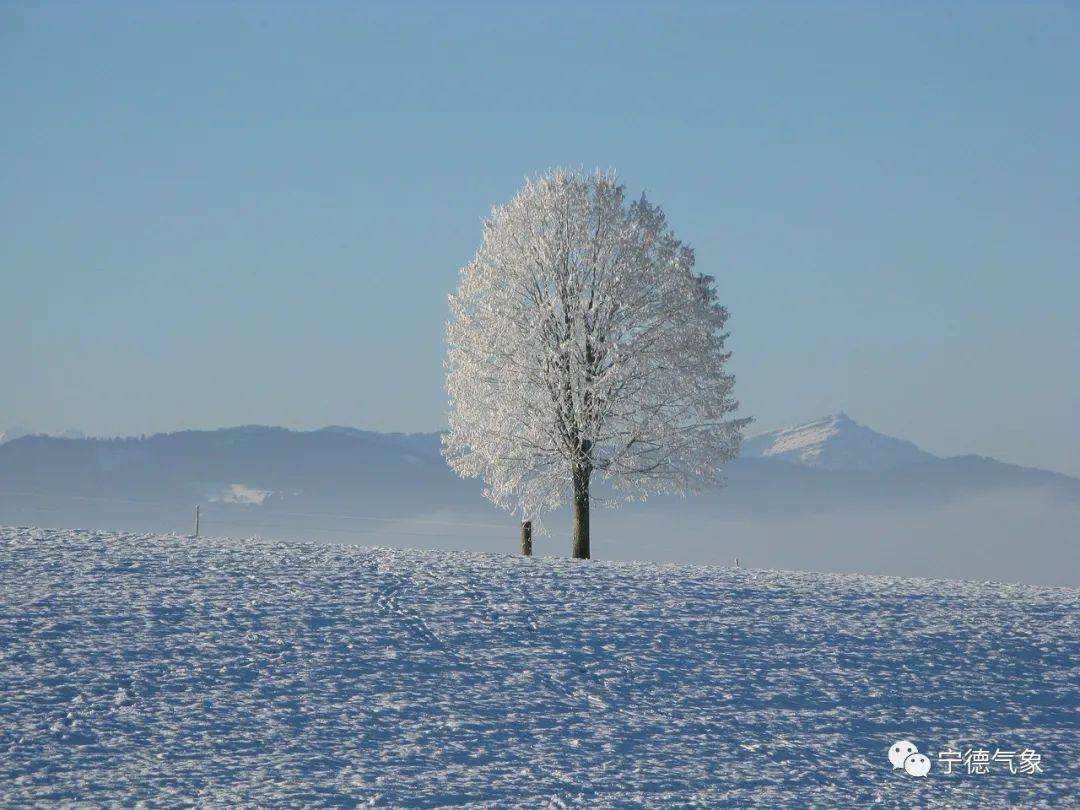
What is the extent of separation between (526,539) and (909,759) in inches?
793

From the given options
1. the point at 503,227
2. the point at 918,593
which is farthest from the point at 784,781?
the point at 503,227

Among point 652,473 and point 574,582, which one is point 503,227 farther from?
point 574,582

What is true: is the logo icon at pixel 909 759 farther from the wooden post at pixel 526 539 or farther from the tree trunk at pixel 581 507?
the wooden post at pixel 526 539

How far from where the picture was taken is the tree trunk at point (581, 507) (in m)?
38.0

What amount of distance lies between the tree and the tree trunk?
0.05 meters

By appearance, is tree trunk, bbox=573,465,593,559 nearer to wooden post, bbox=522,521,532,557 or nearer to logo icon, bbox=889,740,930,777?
wooden post, bbox=522,521,532,557

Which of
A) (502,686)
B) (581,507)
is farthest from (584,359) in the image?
(502,686)

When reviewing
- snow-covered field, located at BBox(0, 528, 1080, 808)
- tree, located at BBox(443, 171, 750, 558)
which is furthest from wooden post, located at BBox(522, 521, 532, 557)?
snow-covered field, located at BBox(0, 528, 1080, 808)

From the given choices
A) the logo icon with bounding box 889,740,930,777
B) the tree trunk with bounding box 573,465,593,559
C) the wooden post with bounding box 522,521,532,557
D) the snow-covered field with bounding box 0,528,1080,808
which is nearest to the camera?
the snow-covered field with bounding box 0,528,1080,808

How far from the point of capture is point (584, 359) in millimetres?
37875

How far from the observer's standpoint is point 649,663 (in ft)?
73.6

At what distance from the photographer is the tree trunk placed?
125 ft

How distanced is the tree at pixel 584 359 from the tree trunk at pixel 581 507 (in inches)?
1.8

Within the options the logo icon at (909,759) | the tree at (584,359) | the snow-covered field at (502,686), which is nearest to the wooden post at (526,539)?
the tree at (584,359)
